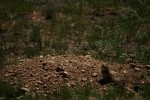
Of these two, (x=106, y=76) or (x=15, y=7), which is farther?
(x=15, y=7)

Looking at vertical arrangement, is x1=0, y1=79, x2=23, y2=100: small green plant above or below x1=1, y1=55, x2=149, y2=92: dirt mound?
below

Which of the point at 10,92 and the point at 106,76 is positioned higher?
the point at 106,76

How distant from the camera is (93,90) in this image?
24.6 feet

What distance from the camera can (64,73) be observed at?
7828mm

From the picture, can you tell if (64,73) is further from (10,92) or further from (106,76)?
(10,92)

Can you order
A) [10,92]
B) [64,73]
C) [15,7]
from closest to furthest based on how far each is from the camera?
1. [10,92]
2. [64,73]
3. [15,7]

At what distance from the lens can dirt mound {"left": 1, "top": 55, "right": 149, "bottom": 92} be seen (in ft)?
25.4

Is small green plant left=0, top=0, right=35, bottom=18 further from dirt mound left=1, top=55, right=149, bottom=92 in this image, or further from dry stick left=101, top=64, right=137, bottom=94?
dry stick left=101, top=64, right=137, bottom=94

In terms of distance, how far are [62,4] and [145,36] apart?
3550mm

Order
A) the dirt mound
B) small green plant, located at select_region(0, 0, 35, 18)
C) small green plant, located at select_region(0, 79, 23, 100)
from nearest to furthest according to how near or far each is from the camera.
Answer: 1. small green plant, located at select_region(0, 79, 23, 100)
2. the dirt mound
3. small green plant, located at select_region(0, 0, 35, 18)

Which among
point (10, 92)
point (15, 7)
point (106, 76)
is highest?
point (15, 7)

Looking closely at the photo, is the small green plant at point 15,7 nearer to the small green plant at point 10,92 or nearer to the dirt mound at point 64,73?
the dirt mound at point 64,73

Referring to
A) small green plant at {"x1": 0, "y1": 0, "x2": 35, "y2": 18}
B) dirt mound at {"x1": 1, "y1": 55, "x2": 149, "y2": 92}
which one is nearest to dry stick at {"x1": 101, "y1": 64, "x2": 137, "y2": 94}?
dirt mound at {"x1": 1, "y1": 55, "x2": 149, "y2": 92}

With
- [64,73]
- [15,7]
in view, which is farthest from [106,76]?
[15,7]
